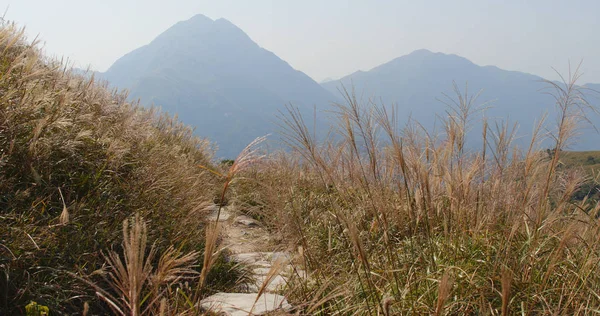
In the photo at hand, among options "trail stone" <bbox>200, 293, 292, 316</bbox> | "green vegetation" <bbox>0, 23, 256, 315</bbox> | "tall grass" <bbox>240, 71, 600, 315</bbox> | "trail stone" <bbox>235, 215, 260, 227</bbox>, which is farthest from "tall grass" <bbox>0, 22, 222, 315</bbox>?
"trail stone" <bbox>235, 215, 260, 227</bbox>

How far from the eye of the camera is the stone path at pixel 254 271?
2.00m

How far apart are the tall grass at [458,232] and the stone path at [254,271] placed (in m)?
0.20

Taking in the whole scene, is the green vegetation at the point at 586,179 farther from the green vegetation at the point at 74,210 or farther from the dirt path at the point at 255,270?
the green vegetation at the point at 74,210

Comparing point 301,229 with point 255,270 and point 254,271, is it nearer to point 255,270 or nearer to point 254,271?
point 254,271

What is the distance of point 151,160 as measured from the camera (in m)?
3.30

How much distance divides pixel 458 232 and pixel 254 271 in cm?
164

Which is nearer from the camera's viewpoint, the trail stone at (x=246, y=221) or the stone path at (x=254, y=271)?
the stone path at (x=254, y=271)

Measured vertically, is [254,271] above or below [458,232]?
below

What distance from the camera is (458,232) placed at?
2.54m

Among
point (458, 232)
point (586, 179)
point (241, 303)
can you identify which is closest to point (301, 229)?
point (241, 303)

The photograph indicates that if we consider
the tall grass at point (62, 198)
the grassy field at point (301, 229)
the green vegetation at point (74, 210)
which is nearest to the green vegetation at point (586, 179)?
the grassy field at point (301, 229)

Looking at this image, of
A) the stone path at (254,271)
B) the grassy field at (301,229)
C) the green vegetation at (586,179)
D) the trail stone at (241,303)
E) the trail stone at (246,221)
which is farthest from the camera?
the trail stone at (246,221)

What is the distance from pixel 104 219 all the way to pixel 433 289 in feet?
6.27

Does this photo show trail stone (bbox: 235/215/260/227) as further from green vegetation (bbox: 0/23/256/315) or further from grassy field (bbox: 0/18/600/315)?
green vegetation (bbox: 0/23/256/315)
